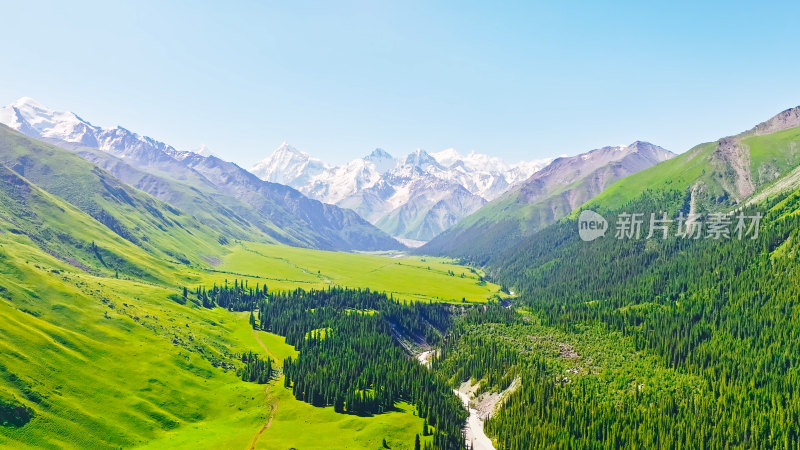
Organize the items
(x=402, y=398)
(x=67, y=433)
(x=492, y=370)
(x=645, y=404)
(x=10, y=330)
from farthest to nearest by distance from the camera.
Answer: (x=492, y=370) < (x=402, y=398) < (x=645, y=404) < (x=10, y=330) < (x=67, y=433)

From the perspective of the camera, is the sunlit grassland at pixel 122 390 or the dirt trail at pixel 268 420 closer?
the sunlit grassland at pixel 122 390

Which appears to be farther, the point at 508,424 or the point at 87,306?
the point at 87,306

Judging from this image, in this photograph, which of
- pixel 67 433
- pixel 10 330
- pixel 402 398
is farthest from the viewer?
pixel 402 398

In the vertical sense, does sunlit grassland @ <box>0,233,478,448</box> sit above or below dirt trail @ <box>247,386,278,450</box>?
above

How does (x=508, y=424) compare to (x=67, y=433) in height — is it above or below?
below

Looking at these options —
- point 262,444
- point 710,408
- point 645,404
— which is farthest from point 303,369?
point 710,408

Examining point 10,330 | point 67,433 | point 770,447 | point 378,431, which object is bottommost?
point 770,447

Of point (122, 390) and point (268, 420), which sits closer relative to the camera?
point (122, 390)

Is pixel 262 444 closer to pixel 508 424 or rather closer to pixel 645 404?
pixel 508 424

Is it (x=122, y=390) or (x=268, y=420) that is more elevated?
(x=122, y=390)

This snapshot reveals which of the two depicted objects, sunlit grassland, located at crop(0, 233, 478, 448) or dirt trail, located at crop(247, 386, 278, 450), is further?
dirt trail, located at crop(247, 386, 278, 450)

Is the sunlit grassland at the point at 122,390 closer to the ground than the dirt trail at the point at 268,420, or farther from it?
farther from it
